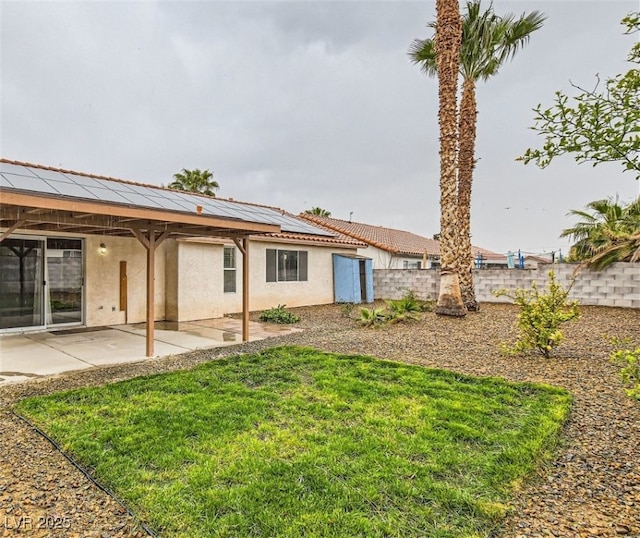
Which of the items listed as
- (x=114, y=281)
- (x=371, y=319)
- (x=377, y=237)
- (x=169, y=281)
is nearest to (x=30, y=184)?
(x=114, y=281)

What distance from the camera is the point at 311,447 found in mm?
3543

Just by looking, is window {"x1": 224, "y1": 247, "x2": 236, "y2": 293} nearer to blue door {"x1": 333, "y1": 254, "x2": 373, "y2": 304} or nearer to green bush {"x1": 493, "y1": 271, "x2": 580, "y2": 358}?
blue door {"x1": 333, "y1": 254, "x2": 373, "y2": 304}

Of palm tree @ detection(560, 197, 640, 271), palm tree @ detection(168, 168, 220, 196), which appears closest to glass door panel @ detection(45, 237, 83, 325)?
palm tree @ detection(560, 197, 640, 271)

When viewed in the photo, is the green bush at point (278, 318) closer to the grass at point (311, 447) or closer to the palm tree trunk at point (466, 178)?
the palm tree trunk at point (466, 178)

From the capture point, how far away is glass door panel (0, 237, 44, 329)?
9023mm

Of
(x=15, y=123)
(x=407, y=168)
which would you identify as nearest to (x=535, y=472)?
(x=15, y=123)

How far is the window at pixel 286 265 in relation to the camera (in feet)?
46.8

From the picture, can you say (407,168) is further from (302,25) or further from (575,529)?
(575,529)

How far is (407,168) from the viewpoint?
2164cm

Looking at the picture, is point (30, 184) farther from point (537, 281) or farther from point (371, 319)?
point (537, 281)

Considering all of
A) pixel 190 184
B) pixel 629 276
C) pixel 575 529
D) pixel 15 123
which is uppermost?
pixel 190 184

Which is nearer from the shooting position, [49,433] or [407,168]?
[49,433]

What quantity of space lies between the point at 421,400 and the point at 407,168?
62.1ft

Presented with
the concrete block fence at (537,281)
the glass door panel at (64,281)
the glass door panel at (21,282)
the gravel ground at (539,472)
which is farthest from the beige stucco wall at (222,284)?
the gravel ground at (539,472)
